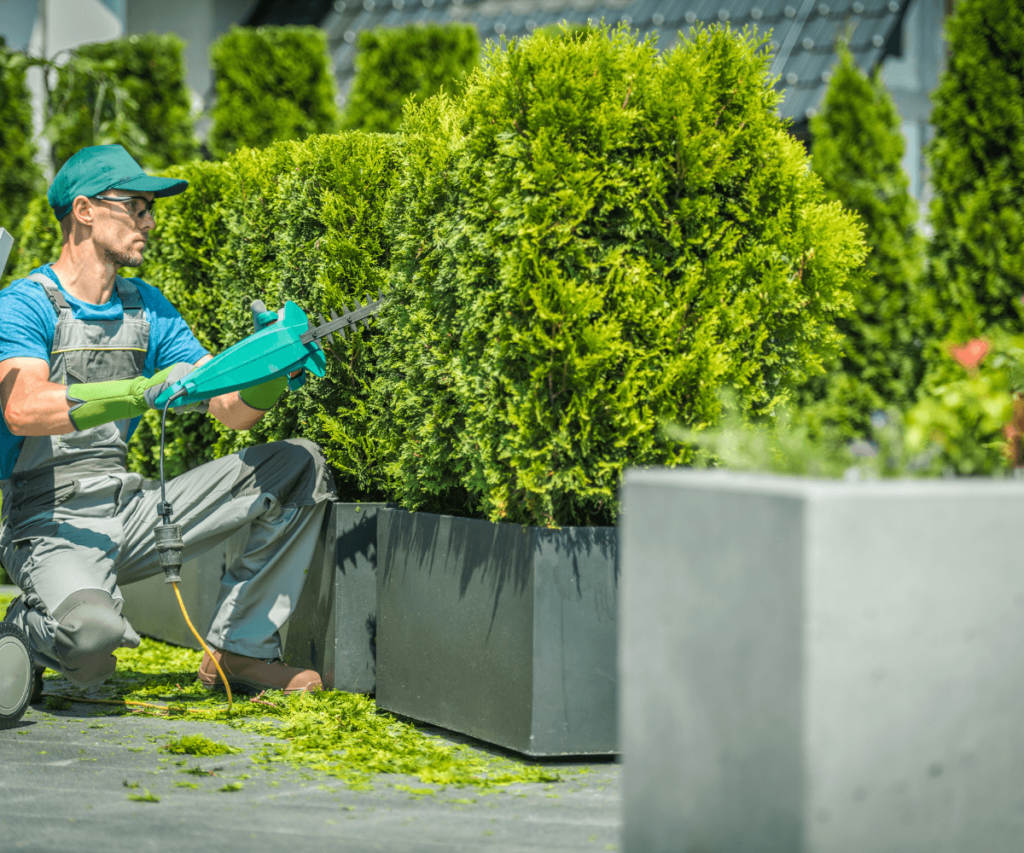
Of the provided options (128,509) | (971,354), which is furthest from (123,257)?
(971,354)

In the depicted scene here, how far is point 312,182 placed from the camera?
4617 mm

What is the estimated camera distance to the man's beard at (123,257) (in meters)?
4.45

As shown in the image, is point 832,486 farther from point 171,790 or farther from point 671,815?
point 171,790

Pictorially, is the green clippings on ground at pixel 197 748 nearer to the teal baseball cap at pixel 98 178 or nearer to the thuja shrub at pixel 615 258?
the thuja shrub at pixel 615 258

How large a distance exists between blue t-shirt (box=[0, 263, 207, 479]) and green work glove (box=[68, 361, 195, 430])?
0.90 feet

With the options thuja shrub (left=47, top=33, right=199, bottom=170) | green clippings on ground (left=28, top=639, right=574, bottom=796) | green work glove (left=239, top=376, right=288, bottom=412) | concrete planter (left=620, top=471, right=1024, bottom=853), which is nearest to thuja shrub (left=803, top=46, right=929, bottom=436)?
green work glove (left=239, top=376, right=288, bottom=412)

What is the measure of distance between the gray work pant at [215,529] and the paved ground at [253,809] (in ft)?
2.47

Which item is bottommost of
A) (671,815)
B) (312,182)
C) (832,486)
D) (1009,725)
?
(671,815)

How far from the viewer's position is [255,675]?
176 inches

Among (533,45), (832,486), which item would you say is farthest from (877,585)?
(533,45)

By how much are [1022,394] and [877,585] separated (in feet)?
4.56

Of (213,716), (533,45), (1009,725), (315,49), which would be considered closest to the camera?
(1009,725)

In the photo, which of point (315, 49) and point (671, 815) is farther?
point (315, 49)

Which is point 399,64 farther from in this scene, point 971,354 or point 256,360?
point 971,354
